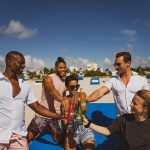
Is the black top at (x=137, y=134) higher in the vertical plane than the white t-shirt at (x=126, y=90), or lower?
lower

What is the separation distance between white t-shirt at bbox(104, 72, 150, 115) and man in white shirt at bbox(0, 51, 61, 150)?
154 centimetres

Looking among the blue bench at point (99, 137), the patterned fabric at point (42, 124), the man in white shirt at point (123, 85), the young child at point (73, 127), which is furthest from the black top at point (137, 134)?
the patterned fabric at point (42, 124)

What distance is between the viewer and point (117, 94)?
4.52 m

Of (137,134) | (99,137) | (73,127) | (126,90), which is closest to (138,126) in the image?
(137,134)

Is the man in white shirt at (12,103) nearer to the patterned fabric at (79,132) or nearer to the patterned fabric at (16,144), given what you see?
the patterned fabric at (16,144)

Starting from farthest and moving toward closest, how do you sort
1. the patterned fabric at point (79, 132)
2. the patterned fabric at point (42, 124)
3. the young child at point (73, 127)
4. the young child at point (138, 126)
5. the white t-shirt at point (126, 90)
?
the patterned fabric at point (42, 124)
the white t-shirt at point (126, 90)
the patterned fabric at point (79, 132)
the young child at point (73, 127)
the young child at point (138, 126)

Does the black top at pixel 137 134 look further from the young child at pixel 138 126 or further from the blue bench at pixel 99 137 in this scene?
the blue bench at pixel 99 137

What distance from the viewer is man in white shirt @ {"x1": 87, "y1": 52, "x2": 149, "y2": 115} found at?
14.4 feet

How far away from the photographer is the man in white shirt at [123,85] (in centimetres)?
439

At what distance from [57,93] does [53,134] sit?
72 centimetres

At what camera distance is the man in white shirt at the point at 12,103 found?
3328 mm

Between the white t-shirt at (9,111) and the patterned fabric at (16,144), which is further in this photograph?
the patterned fabric at (16,144)

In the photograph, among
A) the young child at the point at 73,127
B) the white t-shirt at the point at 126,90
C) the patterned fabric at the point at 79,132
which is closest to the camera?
the young child at the point at 73,127

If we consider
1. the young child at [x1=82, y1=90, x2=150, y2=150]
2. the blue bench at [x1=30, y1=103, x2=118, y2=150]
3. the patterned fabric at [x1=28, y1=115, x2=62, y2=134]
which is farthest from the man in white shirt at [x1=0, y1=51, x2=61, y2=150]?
the blue bench at [x1=30, y1=103, x2=118, y2=150]
